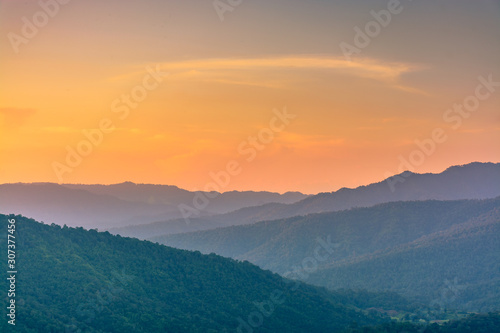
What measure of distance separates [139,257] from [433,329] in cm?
4986

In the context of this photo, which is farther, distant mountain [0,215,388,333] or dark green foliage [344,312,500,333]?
dark green foliage [344,312,500,333]

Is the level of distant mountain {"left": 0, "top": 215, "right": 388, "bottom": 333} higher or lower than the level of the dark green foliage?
higher

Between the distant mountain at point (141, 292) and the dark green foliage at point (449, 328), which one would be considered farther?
the dark green foliage at point (449, 328)

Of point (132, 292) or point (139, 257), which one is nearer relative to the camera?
point (132, 292)

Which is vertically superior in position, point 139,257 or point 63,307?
point 139,257

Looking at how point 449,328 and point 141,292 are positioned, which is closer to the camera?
point 449,328

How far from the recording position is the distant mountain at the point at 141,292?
308 ft

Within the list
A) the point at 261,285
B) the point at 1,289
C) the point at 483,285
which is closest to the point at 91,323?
the point at 1,289

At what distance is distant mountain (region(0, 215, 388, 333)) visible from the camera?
9381 centimetres

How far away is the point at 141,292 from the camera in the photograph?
4235 inches

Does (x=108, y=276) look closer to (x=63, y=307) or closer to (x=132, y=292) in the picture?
(x=132, y=292)

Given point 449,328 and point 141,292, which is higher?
point 141,292

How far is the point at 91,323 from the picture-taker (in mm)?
92562

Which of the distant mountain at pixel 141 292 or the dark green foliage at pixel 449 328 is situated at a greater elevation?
the distant mountain at pixel 141 292
